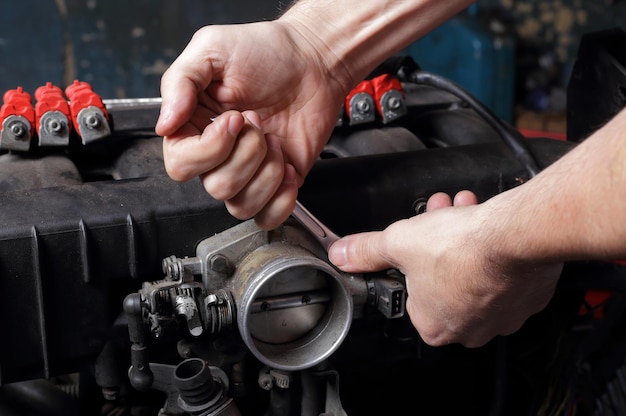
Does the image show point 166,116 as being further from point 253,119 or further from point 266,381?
point 266,381

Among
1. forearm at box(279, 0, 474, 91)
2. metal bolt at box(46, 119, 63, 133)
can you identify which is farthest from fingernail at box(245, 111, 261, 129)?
metal bolt at box(46, 119, 63, 133)

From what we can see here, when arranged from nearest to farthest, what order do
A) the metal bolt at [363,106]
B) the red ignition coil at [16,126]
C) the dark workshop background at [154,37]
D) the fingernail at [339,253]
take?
the fingernail at [339,253], the red ignition coil at [16,126], the metal bolt at [363,106], the dark workshop background at [154,37]

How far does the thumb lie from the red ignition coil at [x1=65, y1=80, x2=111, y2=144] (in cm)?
38

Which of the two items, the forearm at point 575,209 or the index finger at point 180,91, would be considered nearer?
the forearm at point 575,209

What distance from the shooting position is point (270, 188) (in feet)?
2.59

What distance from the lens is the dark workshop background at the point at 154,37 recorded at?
9.27ft

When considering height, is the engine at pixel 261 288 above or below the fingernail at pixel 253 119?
below

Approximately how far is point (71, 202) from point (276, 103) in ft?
0.95

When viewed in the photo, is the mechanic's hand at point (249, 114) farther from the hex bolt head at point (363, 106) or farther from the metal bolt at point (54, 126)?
the metal bolt at point (54, 126)

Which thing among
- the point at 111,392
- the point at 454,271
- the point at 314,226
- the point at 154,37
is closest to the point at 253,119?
the point at 314,226

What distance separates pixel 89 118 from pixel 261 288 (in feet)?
1.29

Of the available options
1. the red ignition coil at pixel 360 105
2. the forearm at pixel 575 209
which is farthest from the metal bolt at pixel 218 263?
the red ignition coil at pixel 360 105

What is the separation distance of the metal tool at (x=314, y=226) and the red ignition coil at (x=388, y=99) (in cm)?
33

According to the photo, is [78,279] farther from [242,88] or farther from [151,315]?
[242,88]
